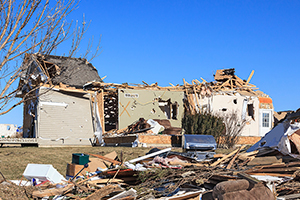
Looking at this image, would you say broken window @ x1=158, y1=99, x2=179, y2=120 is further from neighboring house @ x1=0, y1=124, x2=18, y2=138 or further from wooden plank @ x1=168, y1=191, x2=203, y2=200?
neighboring house @ x1=0, y1=124, x2=18, y2=138

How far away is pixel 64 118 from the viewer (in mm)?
16250

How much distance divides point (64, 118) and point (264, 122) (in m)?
14.5

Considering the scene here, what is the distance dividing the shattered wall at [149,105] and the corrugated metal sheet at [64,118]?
9.64 ft

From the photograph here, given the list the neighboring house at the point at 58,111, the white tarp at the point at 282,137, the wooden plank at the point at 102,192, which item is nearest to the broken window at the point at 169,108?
the neighboring house at the point at 58,111

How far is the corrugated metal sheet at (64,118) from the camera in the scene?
15.7 metres

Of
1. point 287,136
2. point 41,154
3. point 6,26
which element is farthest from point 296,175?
point 41,154

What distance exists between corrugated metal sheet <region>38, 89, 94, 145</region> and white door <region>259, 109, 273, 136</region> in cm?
1263

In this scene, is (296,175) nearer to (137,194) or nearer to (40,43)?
(137,194)

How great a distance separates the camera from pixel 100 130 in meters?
17.5

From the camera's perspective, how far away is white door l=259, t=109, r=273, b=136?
73.0 feet

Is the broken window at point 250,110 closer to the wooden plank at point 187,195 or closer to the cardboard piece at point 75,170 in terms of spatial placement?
the cardboard piece at point 75,170

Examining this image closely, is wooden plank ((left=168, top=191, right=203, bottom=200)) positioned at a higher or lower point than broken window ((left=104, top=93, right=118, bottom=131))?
lower

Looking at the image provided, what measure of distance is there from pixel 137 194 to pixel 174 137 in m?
10.8

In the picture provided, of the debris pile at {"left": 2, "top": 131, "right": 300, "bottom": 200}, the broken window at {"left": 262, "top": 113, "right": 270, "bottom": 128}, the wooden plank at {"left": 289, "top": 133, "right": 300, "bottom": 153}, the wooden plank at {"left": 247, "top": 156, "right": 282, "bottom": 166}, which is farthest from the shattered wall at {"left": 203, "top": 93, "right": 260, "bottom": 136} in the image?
the wooden plank at {"left": 247, "top": 156, "right": 282, "bottom": 166}
